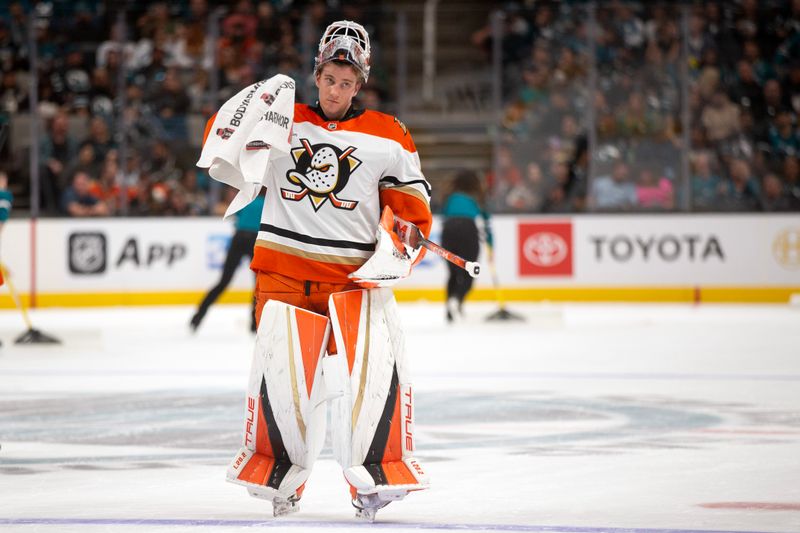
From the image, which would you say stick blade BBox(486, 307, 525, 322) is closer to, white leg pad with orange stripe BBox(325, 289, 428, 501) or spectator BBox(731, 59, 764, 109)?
spectator BBox(731, 59, 764, 109)

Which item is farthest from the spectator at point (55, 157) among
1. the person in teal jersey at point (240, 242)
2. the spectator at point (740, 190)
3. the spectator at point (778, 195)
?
the spectator at point (778, 195)

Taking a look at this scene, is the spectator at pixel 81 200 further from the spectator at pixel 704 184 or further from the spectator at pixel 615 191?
the spectator at pixel 704 184

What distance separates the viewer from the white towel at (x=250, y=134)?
3.33m

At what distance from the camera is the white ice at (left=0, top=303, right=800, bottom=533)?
11.4 ft

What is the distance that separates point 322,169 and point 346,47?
12.8 inches

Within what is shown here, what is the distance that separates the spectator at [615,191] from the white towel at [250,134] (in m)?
9.76

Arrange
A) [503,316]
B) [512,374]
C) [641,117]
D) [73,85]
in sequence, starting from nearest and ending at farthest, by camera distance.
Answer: [512,374], [503,316], [641,117], [73,85]

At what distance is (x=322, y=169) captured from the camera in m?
3.46

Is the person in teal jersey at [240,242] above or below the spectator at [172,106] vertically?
below

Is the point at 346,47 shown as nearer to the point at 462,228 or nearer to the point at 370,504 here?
the point at 370,504

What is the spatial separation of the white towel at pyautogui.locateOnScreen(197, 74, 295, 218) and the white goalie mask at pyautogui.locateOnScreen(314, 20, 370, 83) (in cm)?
15

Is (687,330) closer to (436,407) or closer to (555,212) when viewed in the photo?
(555,212)

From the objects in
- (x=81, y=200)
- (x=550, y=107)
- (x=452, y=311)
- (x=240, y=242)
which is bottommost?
(x=452, y=311)

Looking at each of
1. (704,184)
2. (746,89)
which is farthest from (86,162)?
(746,89)
